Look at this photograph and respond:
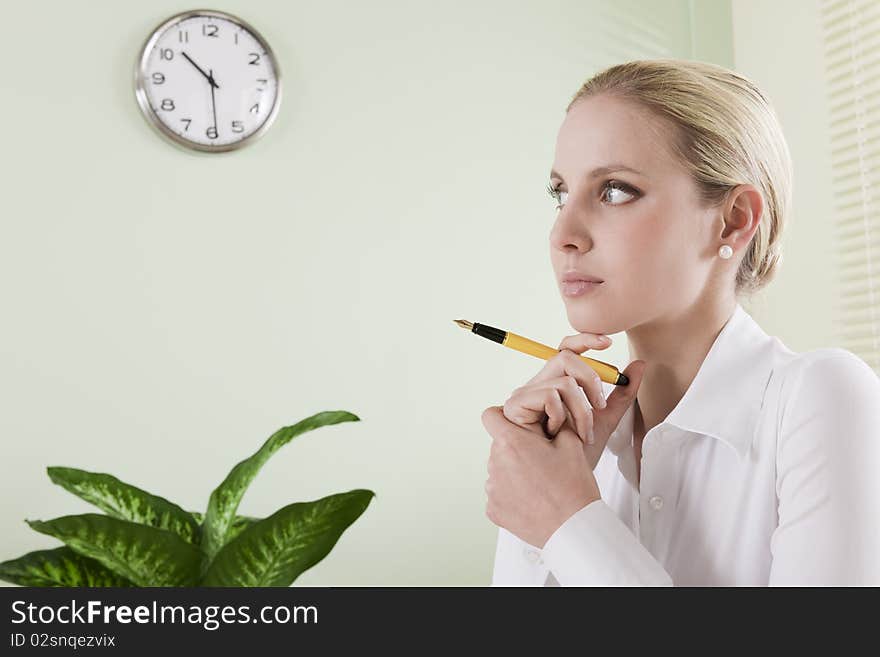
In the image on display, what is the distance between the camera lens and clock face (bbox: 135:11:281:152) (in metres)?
1.89

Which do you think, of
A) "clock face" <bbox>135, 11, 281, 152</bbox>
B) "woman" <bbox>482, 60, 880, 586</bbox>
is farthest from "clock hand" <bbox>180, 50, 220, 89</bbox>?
"woman" <bbox>482, 60, 880, 586</bbox>

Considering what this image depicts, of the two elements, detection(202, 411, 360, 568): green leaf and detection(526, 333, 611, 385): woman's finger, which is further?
detection(202, 411, 360, 568): green leaf

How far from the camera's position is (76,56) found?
6.06ft

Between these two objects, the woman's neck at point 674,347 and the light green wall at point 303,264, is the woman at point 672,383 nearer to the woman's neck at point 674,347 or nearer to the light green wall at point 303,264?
the woman's neck at point 674,347

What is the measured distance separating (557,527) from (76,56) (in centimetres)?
158

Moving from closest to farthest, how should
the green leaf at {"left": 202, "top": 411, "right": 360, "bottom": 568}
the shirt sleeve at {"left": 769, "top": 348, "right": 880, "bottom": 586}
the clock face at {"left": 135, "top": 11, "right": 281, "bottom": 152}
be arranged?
the shirt sleeve at {"left": 769, "top": 348, "right": 880, "bottom": 586}
the green leaf at {"left": 202, "top": 411, "right": 360, "bottom": 568}
the clock face at {"left": 135, "top": 11, "right": 281, "bottom": 152}

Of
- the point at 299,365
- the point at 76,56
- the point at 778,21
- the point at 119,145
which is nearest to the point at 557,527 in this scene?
the point at 299,365

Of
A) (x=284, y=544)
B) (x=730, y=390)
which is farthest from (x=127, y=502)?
(x=730, y=390)

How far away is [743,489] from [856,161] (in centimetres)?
139

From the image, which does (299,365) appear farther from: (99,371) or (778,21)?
(778,21)

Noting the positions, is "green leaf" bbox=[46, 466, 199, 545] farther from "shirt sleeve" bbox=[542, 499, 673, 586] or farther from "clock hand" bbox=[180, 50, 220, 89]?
"clock hand" bbox=[180, 50, 220, 89]

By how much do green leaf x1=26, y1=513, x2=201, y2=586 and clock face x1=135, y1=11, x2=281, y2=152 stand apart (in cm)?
114
